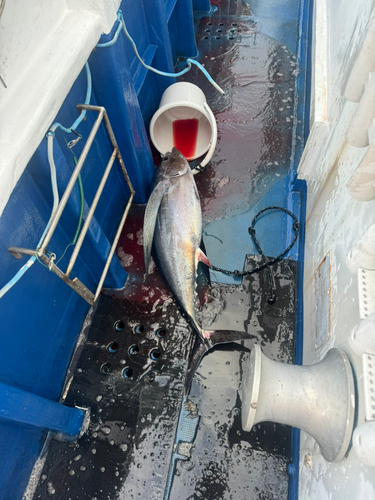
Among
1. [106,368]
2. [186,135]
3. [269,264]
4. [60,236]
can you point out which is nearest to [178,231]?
[269,264]

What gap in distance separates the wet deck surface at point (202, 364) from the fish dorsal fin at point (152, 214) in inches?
10.1

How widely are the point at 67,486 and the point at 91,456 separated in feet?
0.63

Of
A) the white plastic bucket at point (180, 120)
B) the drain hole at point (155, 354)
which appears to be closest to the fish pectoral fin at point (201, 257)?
the drain hole at point (155, 354)

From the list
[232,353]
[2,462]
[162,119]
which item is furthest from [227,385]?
[162,119]

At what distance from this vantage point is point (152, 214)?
8.14 ft

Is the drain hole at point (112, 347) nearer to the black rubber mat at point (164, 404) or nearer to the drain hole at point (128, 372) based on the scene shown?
the black rubber mat at point (164, 404)

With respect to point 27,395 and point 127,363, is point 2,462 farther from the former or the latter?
point 127,363

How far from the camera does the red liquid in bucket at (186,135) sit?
3.27m

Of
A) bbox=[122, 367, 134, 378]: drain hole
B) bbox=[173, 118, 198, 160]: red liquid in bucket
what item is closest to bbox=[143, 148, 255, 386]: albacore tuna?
bbox=[122, 367, 134, 378]: drain hole

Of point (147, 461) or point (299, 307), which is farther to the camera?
point (299, 307)

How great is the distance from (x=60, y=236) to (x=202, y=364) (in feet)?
4.03

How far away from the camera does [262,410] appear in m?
1.45

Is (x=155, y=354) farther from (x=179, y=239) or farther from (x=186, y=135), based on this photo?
(x=186, y=135)

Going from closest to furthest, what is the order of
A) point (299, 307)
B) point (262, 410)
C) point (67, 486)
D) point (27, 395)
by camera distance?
1. point (262, 410)
2. point (27, 395)
3. point (67, 486)
4. point (299, 307)
